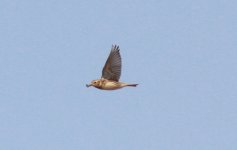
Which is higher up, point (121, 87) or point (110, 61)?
point (110, 61)

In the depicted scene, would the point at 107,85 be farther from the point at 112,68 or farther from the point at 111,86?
the point at 112,68

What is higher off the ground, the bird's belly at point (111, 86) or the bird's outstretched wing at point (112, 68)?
the bird's outstretched wing at point (112, 68)

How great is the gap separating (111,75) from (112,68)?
0.35 metres

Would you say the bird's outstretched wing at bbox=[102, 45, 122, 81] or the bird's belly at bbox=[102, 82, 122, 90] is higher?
the bird's outstretched wing at bbox=[102, 45, 122, 81]

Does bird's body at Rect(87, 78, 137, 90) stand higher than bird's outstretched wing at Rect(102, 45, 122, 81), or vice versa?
bird's outstretched wing at Rect(102, 45, 122, 81)

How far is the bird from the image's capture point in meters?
20.3

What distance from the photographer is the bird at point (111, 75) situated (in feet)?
66.6

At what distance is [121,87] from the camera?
802 inches

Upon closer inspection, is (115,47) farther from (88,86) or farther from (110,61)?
(88,86)

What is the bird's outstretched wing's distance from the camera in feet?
67.3

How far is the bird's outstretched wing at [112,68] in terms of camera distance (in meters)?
20.5

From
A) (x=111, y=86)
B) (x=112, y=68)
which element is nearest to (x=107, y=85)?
(x=111, y=86)

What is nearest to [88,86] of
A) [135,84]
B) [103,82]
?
[103,82]

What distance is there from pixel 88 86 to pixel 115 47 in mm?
2327
